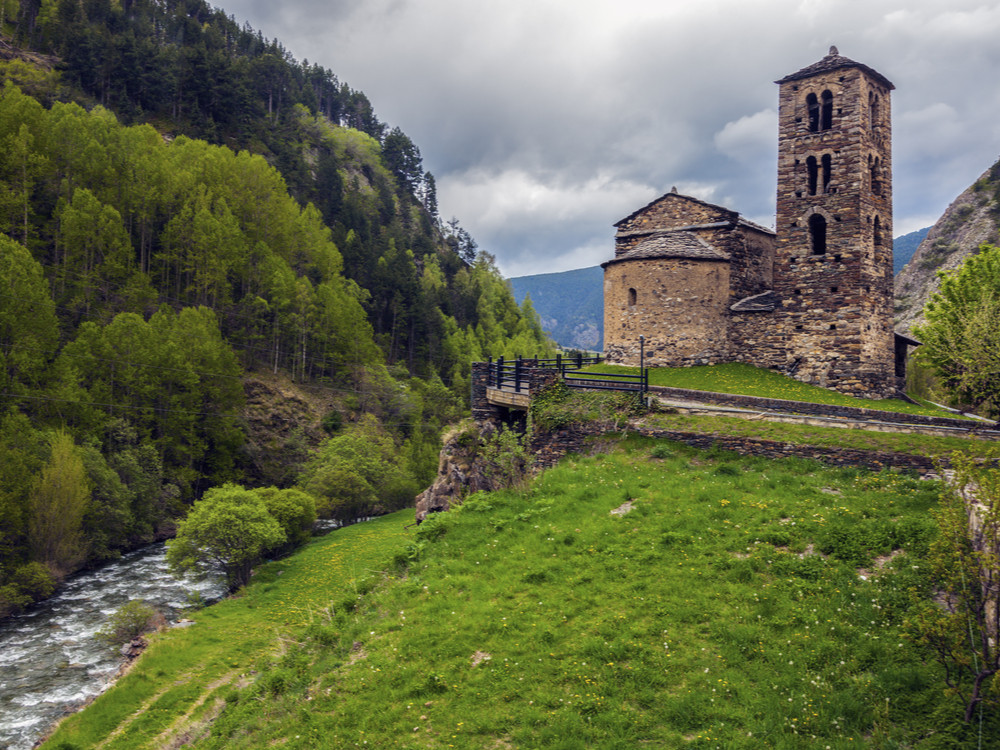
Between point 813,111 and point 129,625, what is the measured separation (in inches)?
1756

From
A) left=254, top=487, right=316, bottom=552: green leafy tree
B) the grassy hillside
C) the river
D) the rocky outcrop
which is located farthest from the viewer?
left=254, top=487, right=316, bottom=552: green leafy tree

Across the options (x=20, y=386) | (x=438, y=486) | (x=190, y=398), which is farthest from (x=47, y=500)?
(x=438, y=486)

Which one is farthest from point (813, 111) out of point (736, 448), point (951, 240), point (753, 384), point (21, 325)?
point (951, 240)

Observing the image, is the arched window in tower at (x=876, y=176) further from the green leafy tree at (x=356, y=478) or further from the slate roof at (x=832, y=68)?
the green leafy tree at (x=356, y=478)

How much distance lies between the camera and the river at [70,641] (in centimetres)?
2408

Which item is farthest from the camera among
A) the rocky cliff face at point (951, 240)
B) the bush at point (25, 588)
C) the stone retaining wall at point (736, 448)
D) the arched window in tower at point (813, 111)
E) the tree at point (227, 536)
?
the rocky cliff face at point (951, 240)

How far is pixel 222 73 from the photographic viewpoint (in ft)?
323

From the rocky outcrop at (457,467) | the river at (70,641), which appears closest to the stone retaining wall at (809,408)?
the rocky outcrop at (457,467)

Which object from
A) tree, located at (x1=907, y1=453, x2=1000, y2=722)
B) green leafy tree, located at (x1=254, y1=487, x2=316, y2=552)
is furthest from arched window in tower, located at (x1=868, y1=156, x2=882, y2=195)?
green leafy tree, located at (x1=254, y1=487, x2=316, y2=552)

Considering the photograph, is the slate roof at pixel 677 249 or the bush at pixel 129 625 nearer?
the bush at pixel 129 625

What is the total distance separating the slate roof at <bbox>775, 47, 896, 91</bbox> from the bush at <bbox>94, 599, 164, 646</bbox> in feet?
143

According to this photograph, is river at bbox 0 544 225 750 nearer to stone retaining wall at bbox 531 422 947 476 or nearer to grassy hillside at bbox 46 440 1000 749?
grassy hillside at bbox 46 440 1000 749

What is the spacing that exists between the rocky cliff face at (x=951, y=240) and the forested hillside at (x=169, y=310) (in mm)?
57739

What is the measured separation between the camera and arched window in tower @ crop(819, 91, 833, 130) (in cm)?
3350
